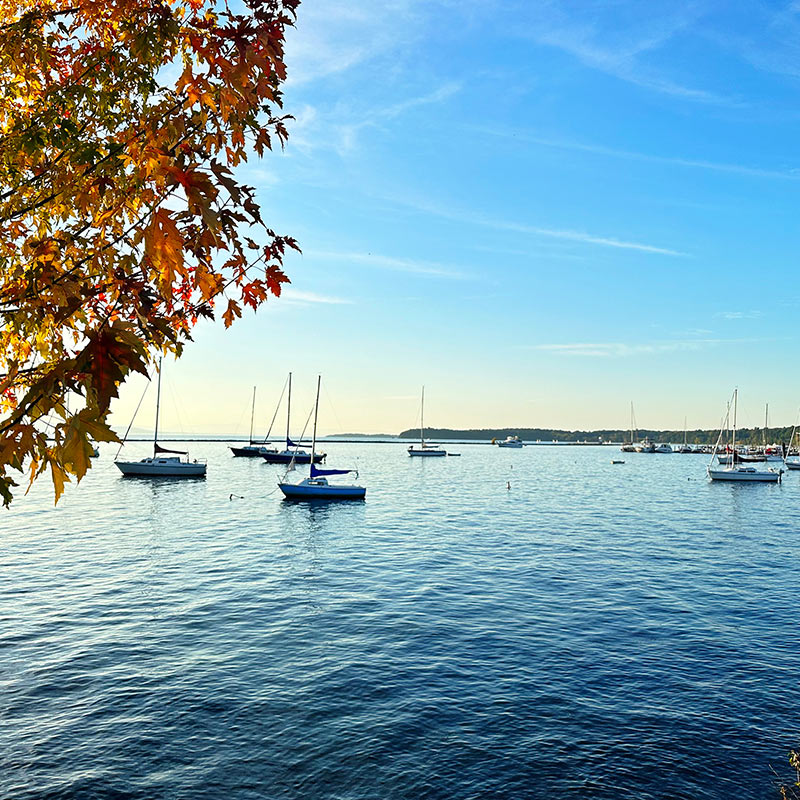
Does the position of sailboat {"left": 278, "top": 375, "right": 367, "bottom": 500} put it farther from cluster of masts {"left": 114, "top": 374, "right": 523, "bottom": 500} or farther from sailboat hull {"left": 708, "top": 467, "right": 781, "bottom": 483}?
sailboat hull {"left": 708, "top": 467, "right": 781, "bottom": 483}

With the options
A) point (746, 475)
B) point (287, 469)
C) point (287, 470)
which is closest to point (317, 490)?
point (287, 470)

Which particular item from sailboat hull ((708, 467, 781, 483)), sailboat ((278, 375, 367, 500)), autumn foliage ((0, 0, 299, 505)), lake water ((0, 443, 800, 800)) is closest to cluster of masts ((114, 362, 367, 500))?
sailboat ((278, 375, 367, 500))

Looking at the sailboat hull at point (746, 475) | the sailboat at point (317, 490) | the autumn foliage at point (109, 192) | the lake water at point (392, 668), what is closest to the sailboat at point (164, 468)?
the sailboat at point (317, 490)

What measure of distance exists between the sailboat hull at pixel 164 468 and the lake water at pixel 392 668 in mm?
46247

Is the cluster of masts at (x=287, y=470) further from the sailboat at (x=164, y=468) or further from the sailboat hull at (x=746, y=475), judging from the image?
the sailboat hull at (x=746, y=475)

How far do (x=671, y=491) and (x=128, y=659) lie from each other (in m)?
85.0

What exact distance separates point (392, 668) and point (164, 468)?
78.7 metres

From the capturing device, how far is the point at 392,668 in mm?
18391

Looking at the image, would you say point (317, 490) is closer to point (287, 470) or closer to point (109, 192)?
point (287, 470)

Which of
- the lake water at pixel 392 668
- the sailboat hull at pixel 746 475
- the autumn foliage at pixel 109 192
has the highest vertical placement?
the autumn foliage at pixel 109 192

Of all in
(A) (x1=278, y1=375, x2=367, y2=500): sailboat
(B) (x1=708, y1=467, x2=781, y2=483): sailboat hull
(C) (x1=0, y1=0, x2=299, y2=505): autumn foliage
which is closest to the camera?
(C) (x1=0, y1=0, x2=299, y2=505): autumn foliage

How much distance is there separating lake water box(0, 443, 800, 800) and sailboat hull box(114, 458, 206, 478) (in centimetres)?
4625

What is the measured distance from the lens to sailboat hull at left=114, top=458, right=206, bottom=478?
292 feet

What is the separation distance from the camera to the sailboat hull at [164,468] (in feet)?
292
